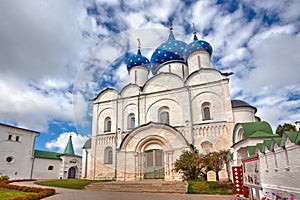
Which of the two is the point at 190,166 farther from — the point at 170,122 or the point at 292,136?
the point at 292,136

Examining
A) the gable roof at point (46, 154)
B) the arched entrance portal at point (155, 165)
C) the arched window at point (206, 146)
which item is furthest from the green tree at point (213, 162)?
the gable roof at point (46, 154)

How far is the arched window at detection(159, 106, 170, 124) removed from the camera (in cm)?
1878

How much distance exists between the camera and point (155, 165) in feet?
56.4

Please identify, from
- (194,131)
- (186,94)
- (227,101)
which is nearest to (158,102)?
(186,94)

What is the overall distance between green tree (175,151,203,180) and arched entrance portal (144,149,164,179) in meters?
2.87

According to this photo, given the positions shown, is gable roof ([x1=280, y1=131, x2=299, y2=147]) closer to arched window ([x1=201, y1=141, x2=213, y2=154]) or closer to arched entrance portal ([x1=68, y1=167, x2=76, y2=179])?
arched window ([x1=201, y1=141, x2=213, y2=154])

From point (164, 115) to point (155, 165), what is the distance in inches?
180

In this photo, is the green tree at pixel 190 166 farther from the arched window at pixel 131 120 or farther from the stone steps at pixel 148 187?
the arched window at pixel 131 120

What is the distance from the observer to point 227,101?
17.3 metres

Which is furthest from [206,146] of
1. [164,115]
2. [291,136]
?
[291,136]

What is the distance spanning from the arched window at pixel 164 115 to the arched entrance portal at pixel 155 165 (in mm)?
2800

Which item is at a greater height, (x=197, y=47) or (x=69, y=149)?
(x=197, y=47)

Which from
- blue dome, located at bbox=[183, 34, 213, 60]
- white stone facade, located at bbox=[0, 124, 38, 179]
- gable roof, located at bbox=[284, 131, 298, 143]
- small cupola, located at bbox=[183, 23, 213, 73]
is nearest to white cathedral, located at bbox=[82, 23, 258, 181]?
blue dome, located at bbox=[183, 34, 213, 60]

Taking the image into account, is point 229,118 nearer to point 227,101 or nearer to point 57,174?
point 227,101
